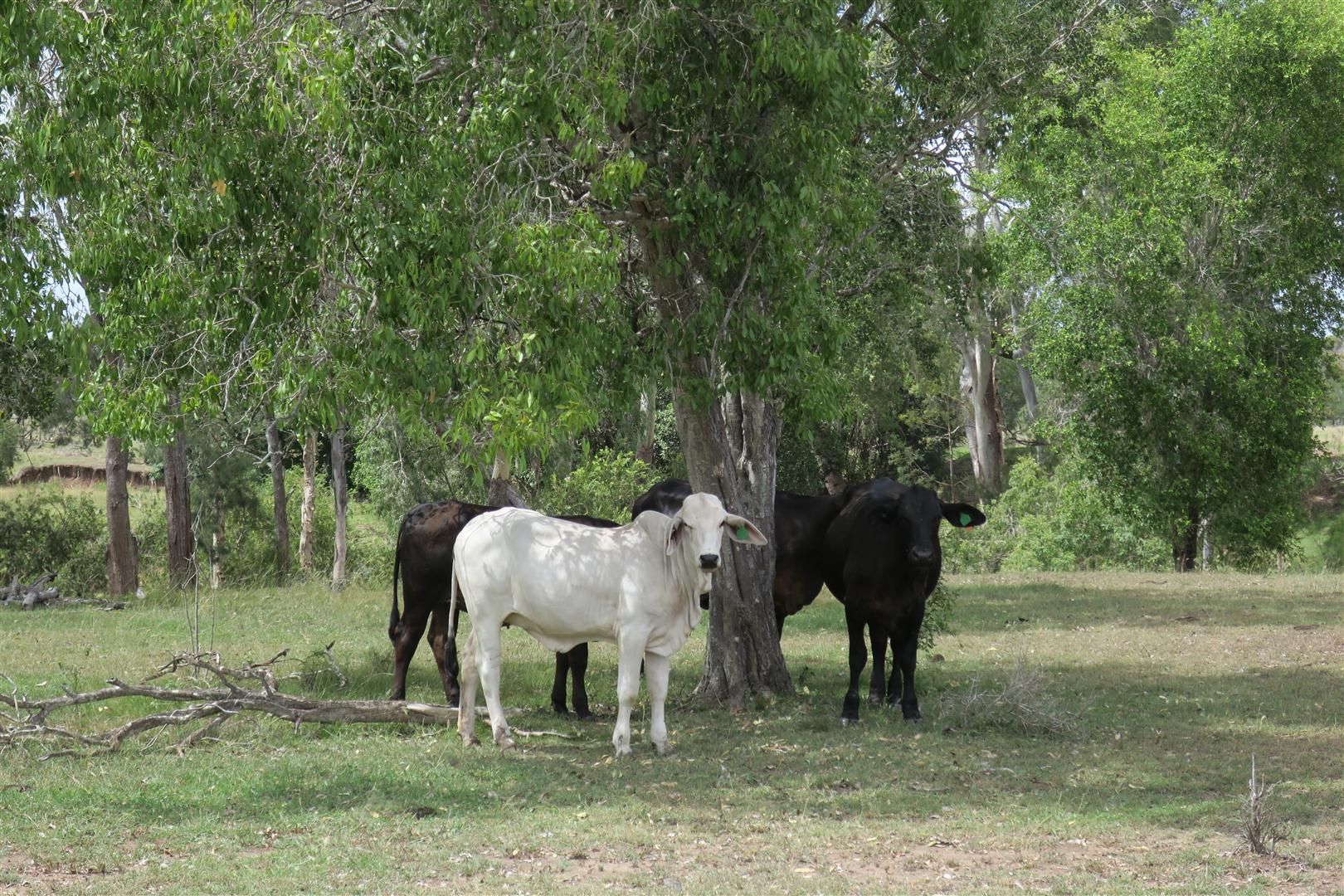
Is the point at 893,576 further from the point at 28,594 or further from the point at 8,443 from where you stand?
the point at 8,443

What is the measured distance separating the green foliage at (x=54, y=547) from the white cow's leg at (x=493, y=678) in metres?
18.0

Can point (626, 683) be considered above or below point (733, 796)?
above

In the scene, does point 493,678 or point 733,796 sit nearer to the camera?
point 733,796

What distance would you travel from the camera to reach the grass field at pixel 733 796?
7328 millimetres

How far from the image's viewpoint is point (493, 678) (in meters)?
10.8

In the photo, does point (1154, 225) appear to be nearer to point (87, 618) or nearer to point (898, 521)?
point (898, 521)

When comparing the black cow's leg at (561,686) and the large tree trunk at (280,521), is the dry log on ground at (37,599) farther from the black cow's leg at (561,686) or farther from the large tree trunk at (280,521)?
the black cow's leg at (561,686)

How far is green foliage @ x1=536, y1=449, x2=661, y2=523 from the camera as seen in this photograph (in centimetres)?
2341

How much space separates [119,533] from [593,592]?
53.2ft

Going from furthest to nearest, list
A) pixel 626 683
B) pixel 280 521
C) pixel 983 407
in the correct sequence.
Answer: pixel 983 407
pixel 280 521
pixel 626 683

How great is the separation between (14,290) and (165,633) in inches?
408

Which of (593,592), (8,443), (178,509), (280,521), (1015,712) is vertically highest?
(8,443)


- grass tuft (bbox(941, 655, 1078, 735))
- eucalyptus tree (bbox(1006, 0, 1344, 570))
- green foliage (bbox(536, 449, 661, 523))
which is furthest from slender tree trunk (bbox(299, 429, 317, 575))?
grass tuft (bbox(941, 655, 1078, 735))

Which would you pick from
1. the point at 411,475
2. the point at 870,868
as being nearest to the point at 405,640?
the point at 870,868
